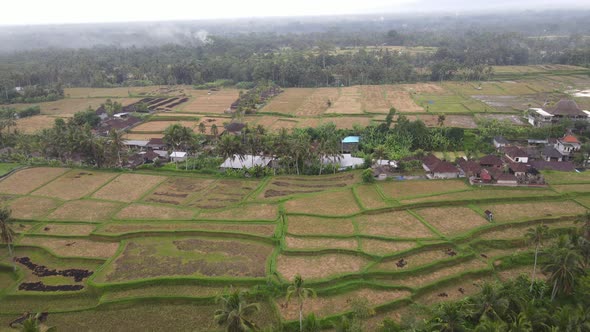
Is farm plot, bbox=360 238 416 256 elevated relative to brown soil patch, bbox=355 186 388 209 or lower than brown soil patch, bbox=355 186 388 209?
lower

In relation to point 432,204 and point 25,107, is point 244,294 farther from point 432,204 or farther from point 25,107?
point 25,107

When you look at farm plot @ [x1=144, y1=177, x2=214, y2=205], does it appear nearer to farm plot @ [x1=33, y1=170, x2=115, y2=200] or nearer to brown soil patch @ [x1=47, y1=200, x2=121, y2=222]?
brown soil patch @ [x1=47, y1=200, x2=121, y2=222]

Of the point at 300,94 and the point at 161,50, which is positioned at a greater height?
the point at 161,50

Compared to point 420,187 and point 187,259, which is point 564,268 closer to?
point 420,187

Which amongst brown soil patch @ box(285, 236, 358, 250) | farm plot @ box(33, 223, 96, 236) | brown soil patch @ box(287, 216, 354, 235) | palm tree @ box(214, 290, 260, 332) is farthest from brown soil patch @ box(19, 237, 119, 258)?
palm tree @ box(214, 290, 260, 332)

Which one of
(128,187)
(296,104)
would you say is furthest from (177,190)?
(296,104)

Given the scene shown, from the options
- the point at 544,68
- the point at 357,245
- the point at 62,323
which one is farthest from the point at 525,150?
the point at 544,68
